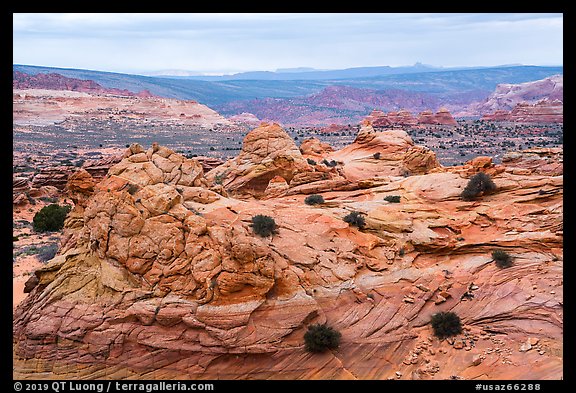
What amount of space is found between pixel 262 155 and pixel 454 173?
41.6 ft

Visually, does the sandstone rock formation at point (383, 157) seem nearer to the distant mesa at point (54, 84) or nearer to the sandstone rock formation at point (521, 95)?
the distant mesa at point (54, 84)

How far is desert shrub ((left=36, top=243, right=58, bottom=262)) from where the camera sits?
71.7 feet

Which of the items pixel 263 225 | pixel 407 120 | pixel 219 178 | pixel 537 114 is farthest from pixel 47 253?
pixel 537 114

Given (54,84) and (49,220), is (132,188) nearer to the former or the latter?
(49,220)

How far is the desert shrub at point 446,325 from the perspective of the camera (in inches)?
513

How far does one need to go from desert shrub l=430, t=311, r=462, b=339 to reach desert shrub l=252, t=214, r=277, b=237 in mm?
6016

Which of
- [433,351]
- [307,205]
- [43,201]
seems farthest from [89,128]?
[433,351]

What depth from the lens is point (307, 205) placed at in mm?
19156

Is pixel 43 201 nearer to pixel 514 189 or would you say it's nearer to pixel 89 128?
pixel 514 189

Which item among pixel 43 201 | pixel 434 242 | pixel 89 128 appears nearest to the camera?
pixel 434 242

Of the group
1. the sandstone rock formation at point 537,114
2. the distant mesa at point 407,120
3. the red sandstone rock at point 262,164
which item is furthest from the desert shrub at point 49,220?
the sandstone rock formation at point 537,114

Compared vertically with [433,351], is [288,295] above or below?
above

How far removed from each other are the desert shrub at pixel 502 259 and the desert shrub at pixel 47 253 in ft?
65.4
